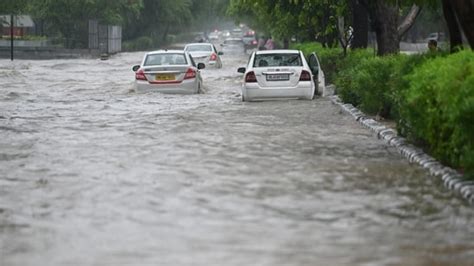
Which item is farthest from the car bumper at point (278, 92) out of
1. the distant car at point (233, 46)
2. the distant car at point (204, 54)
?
the distant car at point (233, 46)

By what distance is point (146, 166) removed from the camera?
13273 mm

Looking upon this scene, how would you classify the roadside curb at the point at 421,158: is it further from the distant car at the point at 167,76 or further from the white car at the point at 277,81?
the distant car at the point at 167,76

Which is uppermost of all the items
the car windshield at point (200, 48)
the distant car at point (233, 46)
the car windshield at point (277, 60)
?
the car windshield at point (277, 60)

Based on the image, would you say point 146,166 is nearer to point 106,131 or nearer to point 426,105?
point 426,105

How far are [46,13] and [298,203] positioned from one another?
219 feet

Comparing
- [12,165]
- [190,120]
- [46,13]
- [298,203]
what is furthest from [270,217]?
[46,13]

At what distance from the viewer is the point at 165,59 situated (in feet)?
95.9

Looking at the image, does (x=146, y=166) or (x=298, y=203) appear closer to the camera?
(x=298, y=203)

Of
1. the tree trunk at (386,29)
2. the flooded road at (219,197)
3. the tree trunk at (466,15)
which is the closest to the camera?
the flooded road at (219,197)

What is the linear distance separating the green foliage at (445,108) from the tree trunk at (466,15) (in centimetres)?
139

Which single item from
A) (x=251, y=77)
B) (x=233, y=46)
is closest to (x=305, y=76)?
(x=251, y=77)

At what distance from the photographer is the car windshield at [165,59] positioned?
29016 mm

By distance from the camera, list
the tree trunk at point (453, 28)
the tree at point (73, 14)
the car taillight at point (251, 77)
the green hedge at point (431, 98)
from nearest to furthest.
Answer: the green hedge at point (431, 98) < the tree trunk at point (453, 28) < the car taillight at point (251, 77) < the tree at point (73, 14)

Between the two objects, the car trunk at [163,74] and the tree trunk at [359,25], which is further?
the tree trunk at [359,25]
